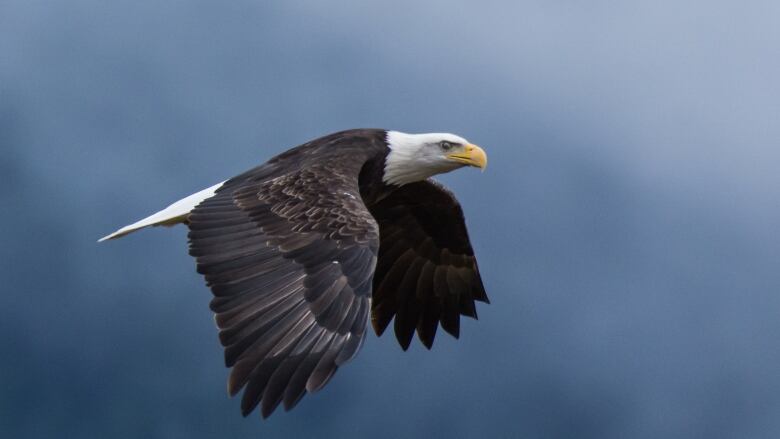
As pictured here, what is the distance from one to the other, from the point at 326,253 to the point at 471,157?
7.68 ft

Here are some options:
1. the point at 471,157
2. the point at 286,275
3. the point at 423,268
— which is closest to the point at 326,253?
the point at 286,275

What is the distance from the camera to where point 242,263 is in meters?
9.53

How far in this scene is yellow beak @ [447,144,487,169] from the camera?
11.6m

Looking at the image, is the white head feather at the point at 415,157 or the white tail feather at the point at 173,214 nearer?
the white tail feather at the point at 173,214

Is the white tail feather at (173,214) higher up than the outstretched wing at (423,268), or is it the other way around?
the white tail feather at (173,214)

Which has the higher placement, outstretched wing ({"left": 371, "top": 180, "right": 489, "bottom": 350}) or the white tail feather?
the white tail feather

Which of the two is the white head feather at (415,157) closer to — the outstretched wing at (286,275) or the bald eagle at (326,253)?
the bald eagle at (326,253)

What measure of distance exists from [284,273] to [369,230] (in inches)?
27.4

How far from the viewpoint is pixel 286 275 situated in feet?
31.0

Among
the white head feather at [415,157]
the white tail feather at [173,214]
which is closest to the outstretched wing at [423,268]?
the white head feather at [415,157]

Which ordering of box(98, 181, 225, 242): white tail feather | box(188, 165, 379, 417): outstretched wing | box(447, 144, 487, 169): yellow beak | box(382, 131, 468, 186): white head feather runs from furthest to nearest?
1. box(447, 144, 487, 169): yellow beak
2. box(382, 131, 468, 186): white head feather
3. box(98, 181, 225, 242): white tail feather
4. box(188, 165, 379, 417): outstretched wing

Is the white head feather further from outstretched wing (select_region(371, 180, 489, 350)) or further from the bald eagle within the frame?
outstretched wing (select_region(371, 180, 489, 350))

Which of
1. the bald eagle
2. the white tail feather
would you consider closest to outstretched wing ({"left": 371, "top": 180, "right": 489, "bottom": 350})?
the bald eagle

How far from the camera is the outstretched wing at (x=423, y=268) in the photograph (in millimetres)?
12485
